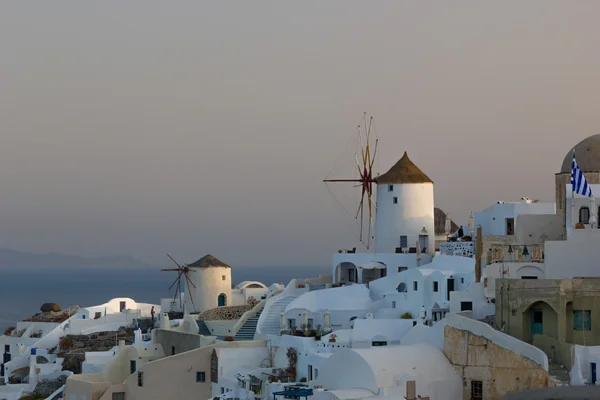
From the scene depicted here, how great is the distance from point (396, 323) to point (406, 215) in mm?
9539

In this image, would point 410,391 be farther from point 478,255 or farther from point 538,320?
point 478,255

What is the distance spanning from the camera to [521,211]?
4006 centimetres

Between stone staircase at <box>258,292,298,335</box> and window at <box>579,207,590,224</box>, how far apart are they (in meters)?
11.2

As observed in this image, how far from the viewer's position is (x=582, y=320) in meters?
29.1

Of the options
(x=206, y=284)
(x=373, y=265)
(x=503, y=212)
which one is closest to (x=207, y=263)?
(x=206, y=284)

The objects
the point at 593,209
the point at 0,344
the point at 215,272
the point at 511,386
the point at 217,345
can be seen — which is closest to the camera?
the point at 511,386

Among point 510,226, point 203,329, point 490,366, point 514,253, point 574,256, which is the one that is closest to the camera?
point 490,366

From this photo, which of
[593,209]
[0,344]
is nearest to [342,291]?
[593,209]

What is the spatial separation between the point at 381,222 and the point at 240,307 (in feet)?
22.4

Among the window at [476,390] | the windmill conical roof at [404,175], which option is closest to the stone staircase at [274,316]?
the windmill conical roof at [404,175]

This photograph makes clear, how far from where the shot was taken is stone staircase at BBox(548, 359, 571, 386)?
26.7 m

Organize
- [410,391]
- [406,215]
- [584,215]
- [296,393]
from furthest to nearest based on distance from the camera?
[406,215]
[584,215]
[296,393]
[410,391]

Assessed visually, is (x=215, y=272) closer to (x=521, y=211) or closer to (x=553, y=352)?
(x=521, y=211)

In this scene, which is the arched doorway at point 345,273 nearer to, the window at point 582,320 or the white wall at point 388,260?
the white wall at point 388,260
